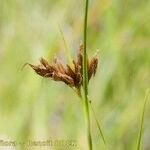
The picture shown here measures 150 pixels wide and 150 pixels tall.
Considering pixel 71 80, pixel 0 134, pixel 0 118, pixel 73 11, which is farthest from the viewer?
pixel 73 11

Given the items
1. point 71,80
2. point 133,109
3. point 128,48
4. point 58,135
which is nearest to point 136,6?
point 128,48

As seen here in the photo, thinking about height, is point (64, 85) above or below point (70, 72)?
above

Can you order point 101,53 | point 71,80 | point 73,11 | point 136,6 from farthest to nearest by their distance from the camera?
point 73,11 → point 136,6 → point 101,53 → point 71,80

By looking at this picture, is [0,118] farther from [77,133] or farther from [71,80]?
[71,80]

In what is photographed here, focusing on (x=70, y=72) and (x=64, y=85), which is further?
(x=64, y=85)

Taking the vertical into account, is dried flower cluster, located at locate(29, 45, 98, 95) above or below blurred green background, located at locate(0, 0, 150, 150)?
below

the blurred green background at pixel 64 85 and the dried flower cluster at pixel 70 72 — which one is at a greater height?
the blurred green background at pixel 64 85

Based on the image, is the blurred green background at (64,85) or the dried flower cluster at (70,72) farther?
the blurred green background at (64,85)

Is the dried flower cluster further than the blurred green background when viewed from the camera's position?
No
